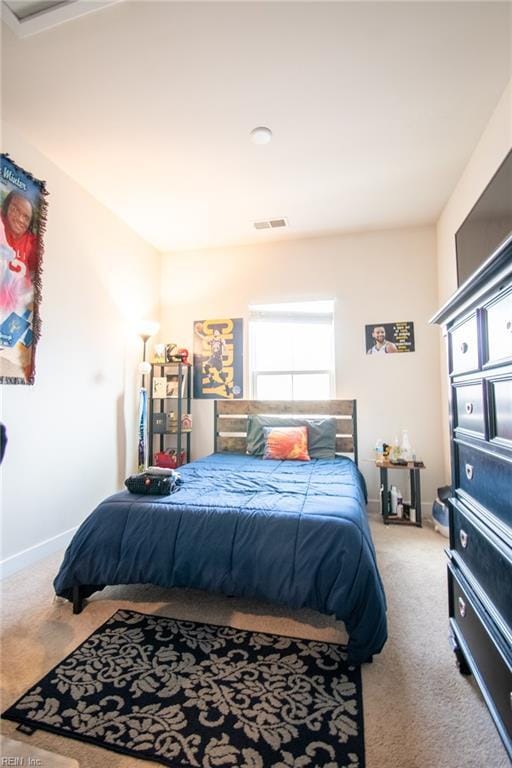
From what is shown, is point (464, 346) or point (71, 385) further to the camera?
point (71, 385)

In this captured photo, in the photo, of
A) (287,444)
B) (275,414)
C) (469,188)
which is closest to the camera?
(469,188)

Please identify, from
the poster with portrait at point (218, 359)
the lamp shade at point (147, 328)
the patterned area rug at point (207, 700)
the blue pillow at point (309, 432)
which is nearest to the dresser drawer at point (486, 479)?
the patterned area rug at point (207, 700)

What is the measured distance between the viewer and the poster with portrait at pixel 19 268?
2.16 metres

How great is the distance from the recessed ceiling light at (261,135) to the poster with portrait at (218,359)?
1.79m

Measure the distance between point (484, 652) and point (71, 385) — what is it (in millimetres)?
2859

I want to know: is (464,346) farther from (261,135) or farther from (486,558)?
(261,135)

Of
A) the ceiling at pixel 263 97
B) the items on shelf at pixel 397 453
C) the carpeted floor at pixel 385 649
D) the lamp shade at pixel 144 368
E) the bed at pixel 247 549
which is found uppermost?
the ceiling at pixel 263 97

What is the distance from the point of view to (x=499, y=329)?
1.03 meters

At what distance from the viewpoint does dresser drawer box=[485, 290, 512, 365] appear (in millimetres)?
960

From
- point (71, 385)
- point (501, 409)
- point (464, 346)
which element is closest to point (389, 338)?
point (464, 346)

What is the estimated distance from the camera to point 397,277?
3465mm

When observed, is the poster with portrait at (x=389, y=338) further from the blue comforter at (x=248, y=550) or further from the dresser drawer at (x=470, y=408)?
the dresser drawer at (x=470, y=408)

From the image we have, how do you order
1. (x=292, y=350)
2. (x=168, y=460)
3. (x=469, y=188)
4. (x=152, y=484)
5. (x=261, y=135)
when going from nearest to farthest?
(x=152, y=484) → (x=261, y=135) → (x=469, y=188) → (x=168, y=460) → (x=292, y=350)

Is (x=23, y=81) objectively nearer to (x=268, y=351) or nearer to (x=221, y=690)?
(x=268, y=351)
